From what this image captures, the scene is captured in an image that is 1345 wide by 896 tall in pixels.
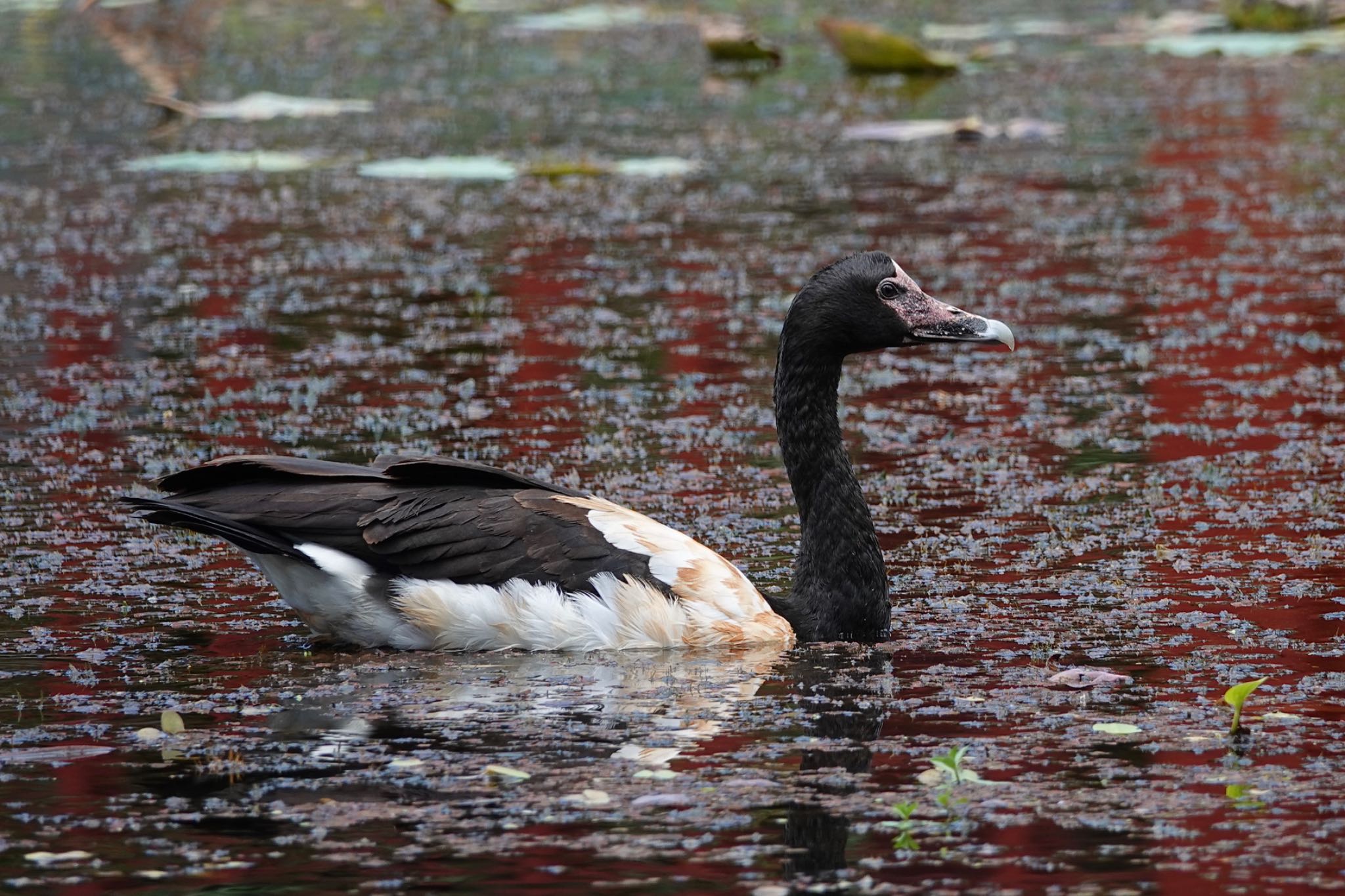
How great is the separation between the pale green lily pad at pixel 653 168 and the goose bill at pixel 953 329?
877cm

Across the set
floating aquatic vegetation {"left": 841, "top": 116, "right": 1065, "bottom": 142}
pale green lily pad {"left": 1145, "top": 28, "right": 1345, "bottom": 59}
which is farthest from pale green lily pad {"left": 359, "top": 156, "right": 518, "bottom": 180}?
pale green lily pad {"left": 1145, "top": 28, "right": 1345, "bottom": 59}

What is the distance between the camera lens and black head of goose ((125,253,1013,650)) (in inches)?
287

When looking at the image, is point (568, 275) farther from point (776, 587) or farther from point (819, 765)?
point (819, 765)

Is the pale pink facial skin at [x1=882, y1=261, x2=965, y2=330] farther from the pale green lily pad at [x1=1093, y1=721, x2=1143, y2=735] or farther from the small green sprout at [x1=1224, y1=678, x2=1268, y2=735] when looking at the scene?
the small green sprout at [x1=1224, y1=678, x2=1268, y2=735]

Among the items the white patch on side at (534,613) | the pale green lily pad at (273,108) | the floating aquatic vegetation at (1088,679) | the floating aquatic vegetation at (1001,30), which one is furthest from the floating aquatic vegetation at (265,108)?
the floating aquatic vegetation at (1088,679)

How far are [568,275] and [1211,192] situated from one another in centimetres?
530

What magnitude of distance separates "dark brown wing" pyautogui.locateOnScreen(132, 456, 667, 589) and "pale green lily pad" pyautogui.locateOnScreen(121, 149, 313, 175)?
9905 millimetres

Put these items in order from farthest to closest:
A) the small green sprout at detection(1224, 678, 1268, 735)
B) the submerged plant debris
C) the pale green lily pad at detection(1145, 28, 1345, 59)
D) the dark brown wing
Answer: the pale green lily pad at detection(1145, 28, 1345, 59) < the dark brown wing < the small green sprout at detection(1224, 678, 1268, 735) < the submerged plant debris

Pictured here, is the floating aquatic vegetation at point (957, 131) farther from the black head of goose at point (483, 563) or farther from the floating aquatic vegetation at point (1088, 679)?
the floating aquatic vegetation at point (1088, 679)

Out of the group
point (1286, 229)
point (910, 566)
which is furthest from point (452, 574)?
point (1286, 229)

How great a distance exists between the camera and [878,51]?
73.0ft

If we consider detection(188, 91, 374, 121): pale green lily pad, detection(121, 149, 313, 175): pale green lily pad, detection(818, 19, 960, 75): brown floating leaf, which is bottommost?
detection(121, 149, 313, 175): pale green lily pad

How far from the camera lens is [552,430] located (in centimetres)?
1027

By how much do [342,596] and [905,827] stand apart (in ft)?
8.53
